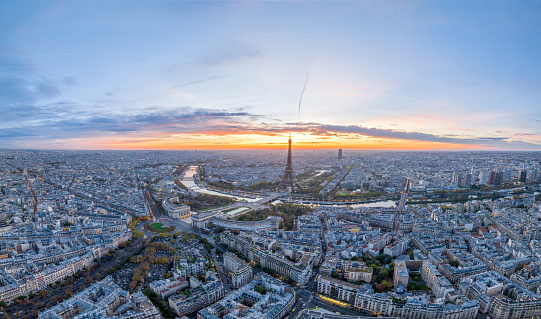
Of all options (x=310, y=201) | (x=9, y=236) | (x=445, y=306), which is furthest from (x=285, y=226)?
(x=9, y=236)

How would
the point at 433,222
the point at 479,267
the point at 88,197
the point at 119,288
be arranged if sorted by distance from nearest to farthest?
1. the point at 119,288
2. the point at 479,267
3. the point at 433,222
4. the point at 88,197

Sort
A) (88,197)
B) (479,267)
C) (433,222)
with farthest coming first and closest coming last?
1. (88,197)
2. (433,222)
3. (479,267)

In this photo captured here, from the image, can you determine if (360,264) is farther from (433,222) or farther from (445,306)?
(433,222)

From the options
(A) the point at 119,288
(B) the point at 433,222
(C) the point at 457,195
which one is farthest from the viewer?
(C) the point at 457,195

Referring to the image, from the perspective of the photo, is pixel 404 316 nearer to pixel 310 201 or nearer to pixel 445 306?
pixel 445 306

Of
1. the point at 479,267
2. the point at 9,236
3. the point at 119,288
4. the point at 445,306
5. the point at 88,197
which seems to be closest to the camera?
the point at 445,306

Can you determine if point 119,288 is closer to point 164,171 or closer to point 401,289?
point 401,289

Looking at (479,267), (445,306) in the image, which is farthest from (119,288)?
(479,267)

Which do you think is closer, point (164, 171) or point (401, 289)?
point (401, 289)
